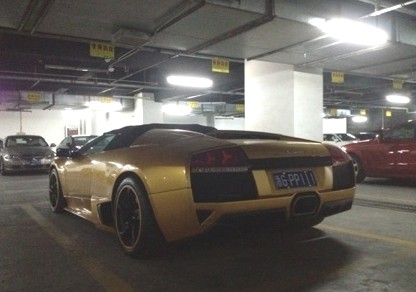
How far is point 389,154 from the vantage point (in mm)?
8375

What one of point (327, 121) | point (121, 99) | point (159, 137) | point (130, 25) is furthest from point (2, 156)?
point (327, 121)

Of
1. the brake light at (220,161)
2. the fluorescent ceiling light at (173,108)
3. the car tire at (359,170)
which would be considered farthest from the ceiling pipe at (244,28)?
the fluorescent ceiling light at (173,108)

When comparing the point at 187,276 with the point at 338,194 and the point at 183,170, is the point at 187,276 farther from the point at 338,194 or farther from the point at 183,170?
the point at 338,194

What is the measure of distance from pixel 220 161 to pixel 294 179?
0.65 metres

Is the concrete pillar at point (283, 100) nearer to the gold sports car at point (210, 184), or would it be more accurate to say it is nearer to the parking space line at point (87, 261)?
the gold sports car at point (210, 184)

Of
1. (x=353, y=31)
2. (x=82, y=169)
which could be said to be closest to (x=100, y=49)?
(x=82, y=169)

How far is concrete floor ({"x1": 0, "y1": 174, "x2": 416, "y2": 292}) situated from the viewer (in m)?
2.82

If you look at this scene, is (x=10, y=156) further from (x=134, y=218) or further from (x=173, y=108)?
(x=134, y=218)

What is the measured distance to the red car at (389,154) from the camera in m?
8.00

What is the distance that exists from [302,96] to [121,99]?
11698mm

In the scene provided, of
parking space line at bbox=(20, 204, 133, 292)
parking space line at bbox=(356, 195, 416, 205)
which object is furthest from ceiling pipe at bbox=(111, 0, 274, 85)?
parking space line at bbox=(20, 204, 133, 292)

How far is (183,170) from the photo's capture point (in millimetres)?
3080

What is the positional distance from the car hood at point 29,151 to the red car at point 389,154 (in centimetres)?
921

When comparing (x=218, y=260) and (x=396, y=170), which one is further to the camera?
(x=396, y=170)
